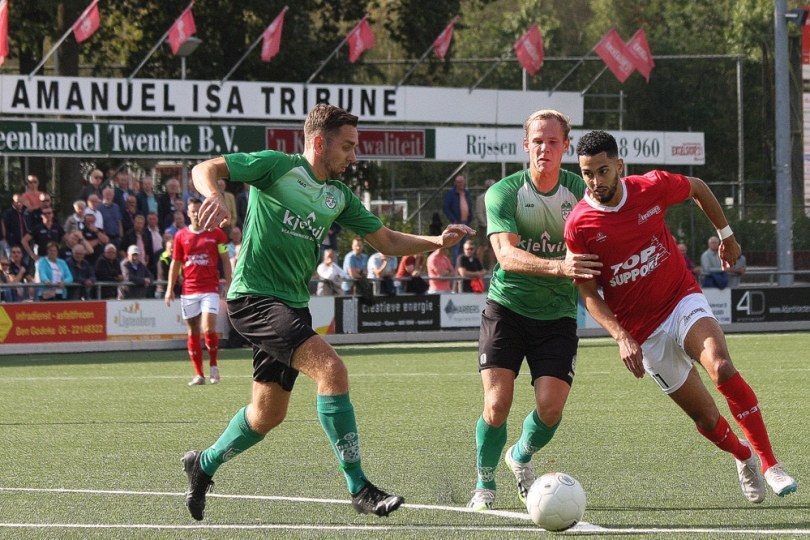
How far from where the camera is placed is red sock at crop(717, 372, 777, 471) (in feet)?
23.0

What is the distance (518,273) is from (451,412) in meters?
5.37

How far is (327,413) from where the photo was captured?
6574 mm

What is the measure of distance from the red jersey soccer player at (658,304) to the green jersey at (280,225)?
51.9 inches

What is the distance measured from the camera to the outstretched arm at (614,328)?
6.69 m

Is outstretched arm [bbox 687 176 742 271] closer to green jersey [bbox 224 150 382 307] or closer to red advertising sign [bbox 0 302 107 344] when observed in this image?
green jersey [bbox 224 150 382 307]

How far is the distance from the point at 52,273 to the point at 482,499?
51.1 ft

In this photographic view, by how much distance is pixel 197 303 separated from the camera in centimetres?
1550

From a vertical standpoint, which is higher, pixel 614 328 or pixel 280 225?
pixel 280 225

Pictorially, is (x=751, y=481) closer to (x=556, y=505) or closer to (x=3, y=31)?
(x=556, y=505)

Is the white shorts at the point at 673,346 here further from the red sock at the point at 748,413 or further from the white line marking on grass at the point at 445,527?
the white line marking on grass at the point at 445,527

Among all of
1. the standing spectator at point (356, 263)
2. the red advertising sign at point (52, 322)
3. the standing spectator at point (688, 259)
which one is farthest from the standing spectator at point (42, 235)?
the standing spectator at point (688, 259)

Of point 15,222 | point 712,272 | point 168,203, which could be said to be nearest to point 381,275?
point 168,203

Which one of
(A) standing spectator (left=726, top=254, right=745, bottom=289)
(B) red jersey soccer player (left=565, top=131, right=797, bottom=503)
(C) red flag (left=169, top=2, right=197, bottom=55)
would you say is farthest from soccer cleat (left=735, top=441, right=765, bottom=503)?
(C) red flag (left=169, top=2, right=197, bottom=55)

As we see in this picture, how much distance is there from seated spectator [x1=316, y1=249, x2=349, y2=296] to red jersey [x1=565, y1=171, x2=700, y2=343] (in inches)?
639
